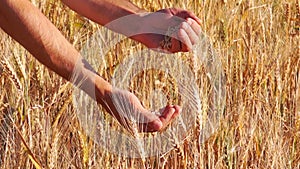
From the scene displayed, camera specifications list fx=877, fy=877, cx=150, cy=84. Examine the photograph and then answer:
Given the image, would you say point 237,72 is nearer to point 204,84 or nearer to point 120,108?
point 204,84

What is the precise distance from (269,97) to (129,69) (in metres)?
0.40

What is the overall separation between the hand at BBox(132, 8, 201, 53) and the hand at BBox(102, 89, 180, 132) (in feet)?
0.43

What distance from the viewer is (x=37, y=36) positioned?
1.62 meters

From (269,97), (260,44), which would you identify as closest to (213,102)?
(269,97)

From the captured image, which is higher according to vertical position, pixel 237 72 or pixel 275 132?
pixel 237 72

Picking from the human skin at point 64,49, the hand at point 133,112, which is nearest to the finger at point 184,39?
the human skin at point 64,49

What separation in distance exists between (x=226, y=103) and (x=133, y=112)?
2.35ft

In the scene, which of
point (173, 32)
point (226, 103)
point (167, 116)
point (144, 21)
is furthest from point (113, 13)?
point (226, 103)

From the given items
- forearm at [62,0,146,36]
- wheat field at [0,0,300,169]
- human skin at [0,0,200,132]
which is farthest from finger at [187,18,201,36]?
wheat field at [0,0,300,169]

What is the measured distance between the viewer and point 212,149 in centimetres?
203

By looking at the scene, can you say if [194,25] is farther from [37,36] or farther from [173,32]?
[37,36]

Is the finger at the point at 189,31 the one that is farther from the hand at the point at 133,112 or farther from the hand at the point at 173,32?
the hand at the point at 133,112

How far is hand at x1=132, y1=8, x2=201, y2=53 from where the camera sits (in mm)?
1698

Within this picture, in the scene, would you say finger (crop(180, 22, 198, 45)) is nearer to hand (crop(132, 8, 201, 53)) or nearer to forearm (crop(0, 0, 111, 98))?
hand (crop(132, 8, 201, 53))
